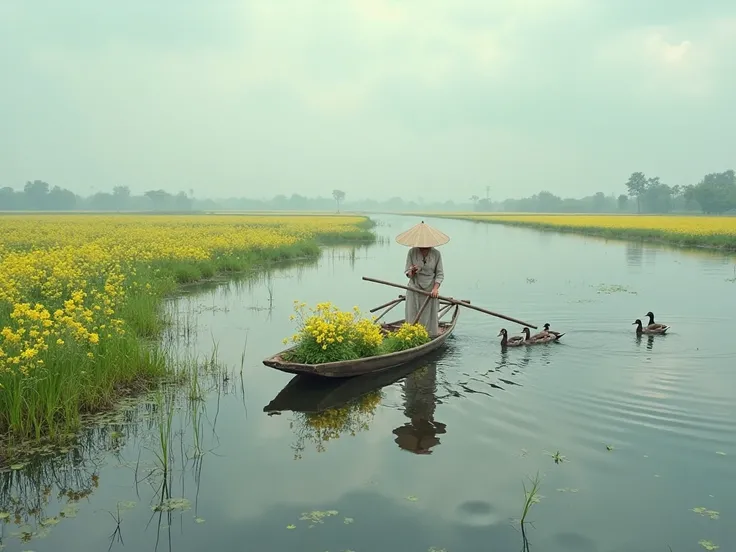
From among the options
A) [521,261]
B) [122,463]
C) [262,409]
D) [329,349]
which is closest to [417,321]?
[329,349]

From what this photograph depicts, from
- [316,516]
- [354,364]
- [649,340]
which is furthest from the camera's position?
[649,340]

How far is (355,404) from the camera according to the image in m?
7.43

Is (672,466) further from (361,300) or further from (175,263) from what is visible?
(175,263)

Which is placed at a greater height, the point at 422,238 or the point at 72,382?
the point at 422,238

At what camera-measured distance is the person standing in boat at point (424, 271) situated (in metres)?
9.48

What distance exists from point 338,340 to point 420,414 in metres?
1.57

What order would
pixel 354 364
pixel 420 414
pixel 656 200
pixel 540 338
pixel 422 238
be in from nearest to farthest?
1. pixel 420 414
2. pixel 354 364
3. pixel 422 238
4. pixel 540 338
5. pixel 656 200

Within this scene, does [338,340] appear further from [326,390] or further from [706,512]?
[706,512]

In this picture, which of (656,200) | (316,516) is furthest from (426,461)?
(656,200)

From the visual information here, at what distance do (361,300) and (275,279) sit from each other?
4642 mm

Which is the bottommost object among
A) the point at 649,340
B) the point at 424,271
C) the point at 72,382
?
the point at 649,340

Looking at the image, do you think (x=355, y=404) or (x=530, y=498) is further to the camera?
(x=355, y=404)

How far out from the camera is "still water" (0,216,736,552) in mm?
4465

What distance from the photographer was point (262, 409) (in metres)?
7.25
